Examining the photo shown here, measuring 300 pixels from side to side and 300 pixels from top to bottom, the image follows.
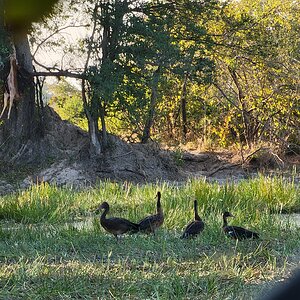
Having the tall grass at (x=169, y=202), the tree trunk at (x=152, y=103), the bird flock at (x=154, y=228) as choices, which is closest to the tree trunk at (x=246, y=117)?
the tree trunk at (x=152, y=103)

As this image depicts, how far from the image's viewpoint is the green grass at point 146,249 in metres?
4.91

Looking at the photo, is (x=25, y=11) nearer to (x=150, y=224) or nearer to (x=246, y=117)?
(x=150, y=224)

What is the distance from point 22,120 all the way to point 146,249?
1127 cm

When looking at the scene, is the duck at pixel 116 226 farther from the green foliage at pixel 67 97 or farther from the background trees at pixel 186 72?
the green foliage at pixel 67 97

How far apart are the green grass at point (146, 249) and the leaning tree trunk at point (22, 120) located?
5996mm

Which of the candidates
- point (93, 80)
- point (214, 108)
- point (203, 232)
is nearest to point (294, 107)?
point (214, 108)

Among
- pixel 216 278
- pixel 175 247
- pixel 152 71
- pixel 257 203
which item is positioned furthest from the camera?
pixel 152 71

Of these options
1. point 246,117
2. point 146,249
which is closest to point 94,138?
point 246,117

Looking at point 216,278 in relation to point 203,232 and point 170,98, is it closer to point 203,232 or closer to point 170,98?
point 203,232

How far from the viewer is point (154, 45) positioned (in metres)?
15.2

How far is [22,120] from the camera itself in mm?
17125

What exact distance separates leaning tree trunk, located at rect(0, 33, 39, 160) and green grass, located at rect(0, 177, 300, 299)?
19.7 feet

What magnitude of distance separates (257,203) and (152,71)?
7021 millimetres

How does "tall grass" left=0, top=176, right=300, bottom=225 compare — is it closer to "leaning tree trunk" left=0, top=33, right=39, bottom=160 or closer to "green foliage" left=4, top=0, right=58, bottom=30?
"green foliage" left=4, top=0, right=58, bottom=30
